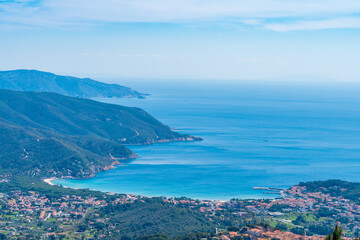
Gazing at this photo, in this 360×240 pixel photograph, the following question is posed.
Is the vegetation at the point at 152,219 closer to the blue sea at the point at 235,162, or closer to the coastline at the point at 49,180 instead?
the blue sea at the point at 235,162

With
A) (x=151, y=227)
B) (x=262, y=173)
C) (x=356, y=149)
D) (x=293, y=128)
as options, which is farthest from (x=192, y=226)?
(x=293, y=128)

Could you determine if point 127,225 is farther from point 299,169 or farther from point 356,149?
point 356,149

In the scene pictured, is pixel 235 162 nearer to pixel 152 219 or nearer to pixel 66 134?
pixel 152 219

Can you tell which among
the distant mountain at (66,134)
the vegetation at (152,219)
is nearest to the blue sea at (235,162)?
the distant mountain at (66,134)

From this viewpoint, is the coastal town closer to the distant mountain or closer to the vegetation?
the vegetation

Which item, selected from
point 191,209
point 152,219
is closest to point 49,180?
point 191,209

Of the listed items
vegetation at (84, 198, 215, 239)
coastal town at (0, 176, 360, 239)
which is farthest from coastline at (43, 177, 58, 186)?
vegetation at (84, 198, 215, 239)
